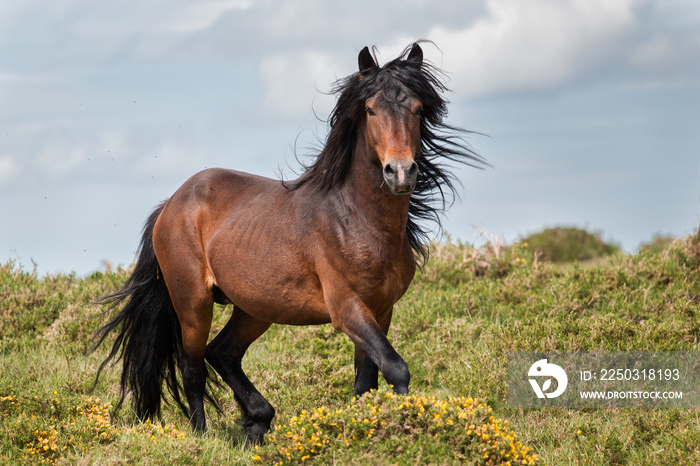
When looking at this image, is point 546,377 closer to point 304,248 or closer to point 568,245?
point 304,248

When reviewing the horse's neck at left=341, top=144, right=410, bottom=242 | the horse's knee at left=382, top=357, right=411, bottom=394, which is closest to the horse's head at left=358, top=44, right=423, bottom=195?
the horse's neck at left=341, top=144, right=410, bottom=242

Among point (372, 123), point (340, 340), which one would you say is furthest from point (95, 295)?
point (372, 123)

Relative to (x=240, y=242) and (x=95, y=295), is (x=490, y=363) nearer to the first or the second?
(x=240, y=242)

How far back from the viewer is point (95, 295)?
31.9 feet

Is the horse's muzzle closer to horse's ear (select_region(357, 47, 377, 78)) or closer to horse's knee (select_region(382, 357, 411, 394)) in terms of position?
horse's ear (select_region(357, 47, 377, 78))

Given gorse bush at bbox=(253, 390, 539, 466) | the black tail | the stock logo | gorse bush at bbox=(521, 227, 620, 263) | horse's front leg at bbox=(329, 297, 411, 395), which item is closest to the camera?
gorse bush at bbox=(253, 390, 539, 466)

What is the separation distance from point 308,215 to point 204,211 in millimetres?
1364

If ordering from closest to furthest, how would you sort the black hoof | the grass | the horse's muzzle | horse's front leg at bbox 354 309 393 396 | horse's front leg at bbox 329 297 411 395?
the grass, the horse's muzzle, horse's front leg at bbox 329 297 411 395, horse's front leg at bbox 354 309 393 396, the black hoof

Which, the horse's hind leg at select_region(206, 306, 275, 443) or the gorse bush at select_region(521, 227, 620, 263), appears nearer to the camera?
the horse's hind leg at select_region(206, 306, 275, 443)

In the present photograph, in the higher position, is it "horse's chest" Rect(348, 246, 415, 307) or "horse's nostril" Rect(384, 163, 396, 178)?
"horse's nostril" Rect(384, 163, 396, 178)

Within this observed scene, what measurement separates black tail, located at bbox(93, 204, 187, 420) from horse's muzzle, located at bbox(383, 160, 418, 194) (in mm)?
3146

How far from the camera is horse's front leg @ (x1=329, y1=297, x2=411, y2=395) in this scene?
432cm

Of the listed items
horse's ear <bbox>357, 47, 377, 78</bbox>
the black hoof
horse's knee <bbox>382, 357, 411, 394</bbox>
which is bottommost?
the black hoof

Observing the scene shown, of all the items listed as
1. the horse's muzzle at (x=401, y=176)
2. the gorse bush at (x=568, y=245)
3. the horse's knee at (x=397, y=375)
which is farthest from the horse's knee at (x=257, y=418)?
the gorse bush at (x=568, y=245)
